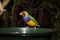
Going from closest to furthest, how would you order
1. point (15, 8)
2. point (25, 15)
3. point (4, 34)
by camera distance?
point (4, 34)
point (25, 15)
point (15, 8)

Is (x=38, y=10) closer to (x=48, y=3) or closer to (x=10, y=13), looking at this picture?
(x=48, y=3)

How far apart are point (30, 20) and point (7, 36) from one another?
1.37 ft

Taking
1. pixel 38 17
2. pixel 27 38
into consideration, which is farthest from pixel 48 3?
pixel 27 38

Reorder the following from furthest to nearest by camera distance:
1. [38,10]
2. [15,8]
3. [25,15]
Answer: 1. [38,10]
2. [15,8]
3. [25,15]

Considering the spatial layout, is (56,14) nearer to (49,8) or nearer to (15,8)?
(49,8)

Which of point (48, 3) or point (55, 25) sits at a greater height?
point (48, 3)

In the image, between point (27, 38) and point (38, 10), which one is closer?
point (27, 38)

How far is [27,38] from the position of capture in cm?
104

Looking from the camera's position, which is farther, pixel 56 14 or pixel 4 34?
pixel 56 14

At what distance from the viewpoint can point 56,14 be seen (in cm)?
221

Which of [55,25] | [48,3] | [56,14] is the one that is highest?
[48,3]

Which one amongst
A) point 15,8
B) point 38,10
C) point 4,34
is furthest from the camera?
point 38,10

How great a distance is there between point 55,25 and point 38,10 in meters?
0.30

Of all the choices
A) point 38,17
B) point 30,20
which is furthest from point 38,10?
point 30,20
